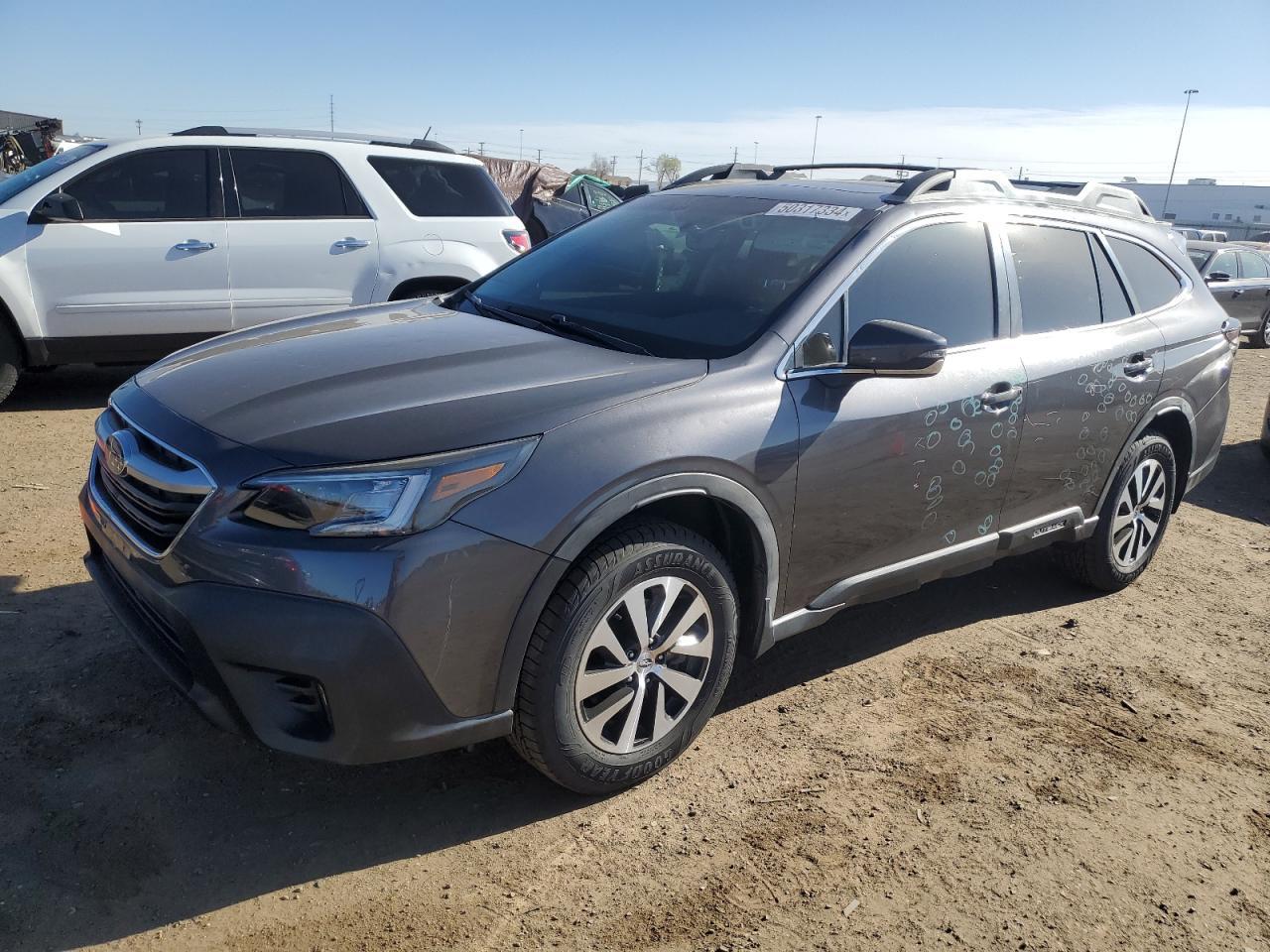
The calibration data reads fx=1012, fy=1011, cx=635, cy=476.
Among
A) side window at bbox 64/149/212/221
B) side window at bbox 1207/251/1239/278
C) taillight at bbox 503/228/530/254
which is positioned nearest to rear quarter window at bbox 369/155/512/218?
taillight at bbox 503/228/530/254

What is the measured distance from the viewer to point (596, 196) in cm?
1761

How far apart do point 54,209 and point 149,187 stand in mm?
613

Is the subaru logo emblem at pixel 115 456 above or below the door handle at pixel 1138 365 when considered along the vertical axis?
below

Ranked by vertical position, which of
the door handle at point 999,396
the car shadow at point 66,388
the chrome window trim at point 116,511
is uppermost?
the door handle at point 999,396

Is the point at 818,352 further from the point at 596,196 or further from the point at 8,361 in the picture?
the point at 596,196

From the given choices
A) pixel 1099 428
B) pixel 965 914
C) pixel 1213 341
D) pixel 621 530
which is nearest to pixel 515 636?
pixel 621 530

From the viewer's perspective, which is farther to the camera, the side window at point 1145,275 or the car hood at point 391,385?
the side window at point 1145,275

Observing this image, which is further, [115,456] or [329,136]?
[329,136]

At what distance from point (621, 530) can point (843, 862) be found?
1.12 m

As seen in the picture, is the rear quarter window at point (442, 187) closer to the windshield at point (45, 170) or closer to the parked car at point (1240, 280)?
the windshield at point (45, 170)

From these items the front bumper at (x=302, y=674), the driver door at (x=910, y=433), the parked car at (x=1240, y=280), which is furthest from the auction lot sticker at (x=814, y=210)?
the parked car at (x=1240, y=280)

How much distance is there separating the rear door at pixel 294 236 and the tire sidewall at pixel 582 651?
5.16 metres

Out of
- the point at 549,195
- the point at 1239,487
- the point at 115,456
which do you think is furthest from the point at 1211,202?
the point at 115,456

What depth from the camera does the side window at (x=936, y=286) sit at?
3482 millimetres
